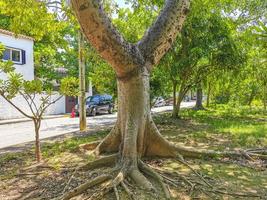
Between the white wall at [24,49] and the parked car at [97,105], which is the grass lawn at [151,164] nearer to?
the parked car at [97,105]

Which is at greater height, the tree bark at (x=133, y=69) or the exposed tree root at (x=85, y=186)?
the tree bark at (x=133, y=69)

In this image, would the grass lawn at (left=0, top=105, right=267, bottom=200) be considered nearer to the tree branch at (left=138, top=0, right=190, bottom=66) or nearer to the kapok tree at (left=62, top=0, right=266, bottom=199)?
the kapok tree at (left=62, top=0, right=266, bottom=199)

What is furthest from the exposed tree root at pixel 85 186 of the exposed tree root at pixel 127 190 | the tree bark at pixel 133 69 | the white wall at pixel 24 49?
the white wall at pixel 24 49

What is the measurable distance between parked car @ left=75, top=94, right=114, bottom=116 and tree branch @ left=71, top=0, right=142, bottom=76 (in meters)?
16.8

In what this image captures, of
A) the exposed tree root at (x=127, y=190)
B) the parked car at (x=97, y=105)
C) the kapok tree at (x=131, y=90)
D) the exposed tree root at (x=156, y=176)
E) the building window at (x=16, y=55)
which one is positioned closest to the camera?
the exposed tree root at (x=127, y=190)

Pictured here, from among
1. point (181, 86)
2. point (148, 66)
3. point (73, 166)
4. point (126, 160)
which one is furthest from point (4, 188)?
point (181, 86)

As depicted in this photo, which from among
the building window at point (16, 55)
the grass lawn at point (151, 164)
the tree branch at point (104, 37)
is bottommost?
the grass lawn at point (151, 164)

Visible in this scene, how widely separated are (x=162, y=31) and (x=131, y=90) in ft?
4.63

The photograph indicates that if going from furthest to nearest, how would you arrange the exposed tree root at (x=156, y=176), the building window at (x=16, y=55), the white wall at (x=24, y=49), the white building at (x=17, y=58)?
the building window at (x=16, y=55) → the white wall at (x=24, y=49) → the white building at (x=17, y=58) → the exposed tree root at (x=156, y=176)

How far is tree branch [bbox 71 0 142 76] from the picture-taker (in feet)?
15.4

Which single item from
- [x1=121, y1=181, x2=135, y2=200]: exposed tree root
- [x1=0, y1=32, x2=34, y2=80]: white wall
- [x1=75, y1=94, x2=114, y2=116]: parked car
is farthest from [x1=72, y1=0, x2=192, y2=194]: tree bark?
[x1=0, y1=32, x2=34, y2=80]: white wall

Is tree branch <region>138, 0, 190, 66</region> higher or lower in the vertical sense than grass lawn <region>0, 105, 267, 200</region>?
higher

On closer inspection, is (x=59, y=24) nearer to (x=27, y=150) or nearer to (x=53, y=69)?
(x=27, y=150)

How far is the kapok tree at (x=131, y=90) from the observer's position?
4805 mm
